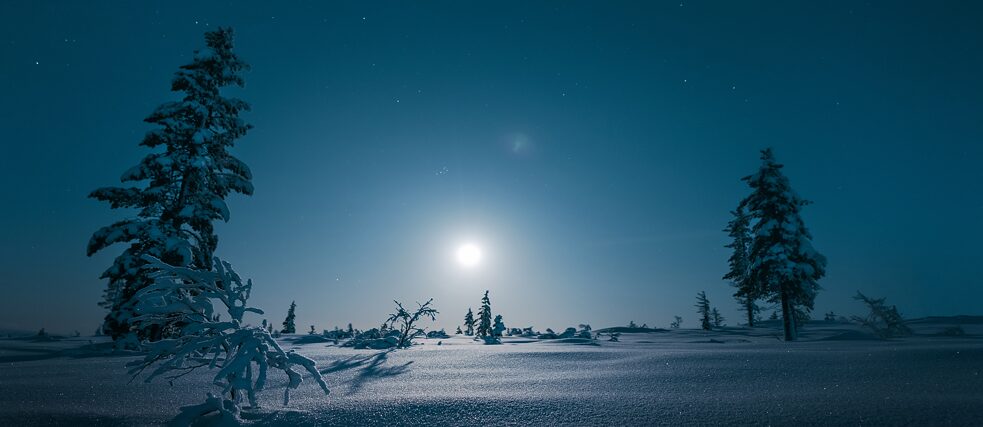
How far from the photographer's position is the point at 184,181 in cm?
Result: 1258

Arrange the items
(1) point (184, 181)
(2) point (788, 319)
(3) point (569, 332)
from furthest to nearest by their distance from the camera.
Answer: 1. (3) point (569, 332)
2. (2) point (788, 319)
3. (1) point (184, 181)

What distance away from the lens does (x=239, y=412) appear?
3.70 m

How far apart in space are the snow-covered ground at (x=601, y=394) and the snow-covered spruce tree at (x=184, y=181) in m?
4.52

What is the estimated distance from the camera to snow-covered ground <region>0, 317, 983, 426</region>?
3641 mm

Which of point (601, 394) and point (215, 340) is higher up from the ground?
point (215, 340)

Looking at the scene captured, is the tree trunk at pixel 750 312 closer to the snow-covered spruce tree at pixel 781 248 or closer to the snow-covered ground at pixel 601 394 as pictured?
the snow-covered spruce tree at pixel 781 248

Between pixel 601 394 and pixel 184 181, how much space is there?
13.5 m

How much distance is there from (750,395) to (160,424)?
564 cm

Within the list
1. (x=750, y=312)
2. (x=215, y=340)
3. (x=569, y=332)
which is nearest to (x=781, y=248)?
(x=569, y=332)

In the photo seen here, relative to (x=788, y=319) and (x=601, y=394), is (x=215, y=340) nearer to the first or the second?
(x=601, y=394)

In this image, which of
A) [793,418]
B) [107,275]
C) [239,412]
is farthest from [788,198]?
[107,275]

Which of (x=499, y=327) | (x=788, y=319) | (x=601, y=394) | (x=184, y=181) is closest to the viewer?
(x=601, y=394)

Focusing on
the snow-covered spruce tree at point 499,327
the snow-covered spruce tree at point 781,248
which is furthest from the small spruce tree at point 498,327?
the snow-covered spruce tree at point 781,248

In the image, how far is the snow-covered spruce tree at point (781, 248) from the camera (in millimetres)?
18906
